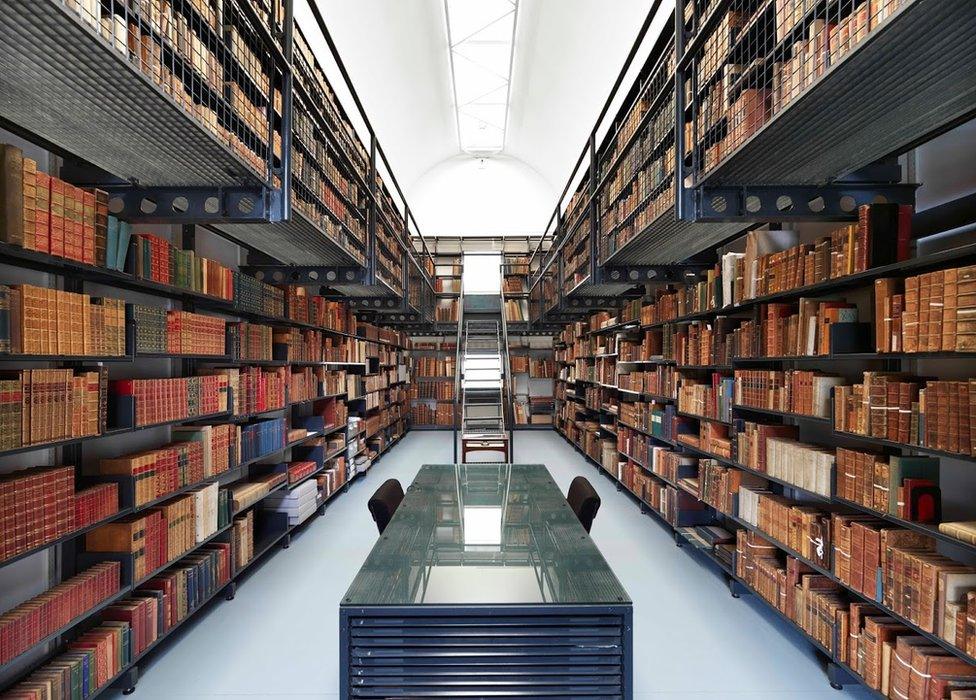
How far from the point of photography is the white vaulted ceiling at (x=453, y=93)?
698 centimetres

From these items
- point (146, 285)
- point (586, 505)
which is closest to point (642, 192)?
point (586, 505)

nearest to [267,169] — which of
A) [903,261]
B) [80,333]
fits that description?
[80,333]

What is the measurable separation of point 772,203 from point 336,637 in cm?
316

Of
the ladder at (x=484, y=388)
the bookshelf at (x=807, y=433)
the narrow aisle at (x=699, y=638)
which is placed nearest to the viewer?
the bookshelf at (x=807, y=433)

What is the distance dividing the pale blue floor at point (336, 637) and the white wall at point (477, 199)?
9175 millimetres

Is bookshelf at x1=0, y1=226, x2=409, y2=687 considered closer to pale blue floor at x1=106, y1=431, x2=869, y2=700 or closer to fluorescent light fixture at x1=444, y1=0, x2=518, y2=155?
pale blue floor at x1=106, y1=431, x2=869, y2=700

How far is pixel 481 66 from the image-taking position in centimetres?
938

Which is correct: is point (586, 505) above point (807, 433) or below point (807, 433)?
below

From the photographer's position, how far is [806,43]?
192 centimetres

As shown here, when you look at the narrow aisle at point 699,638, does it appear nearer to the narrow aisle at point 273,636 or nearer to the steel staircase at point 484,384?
the narrow aisle at point 273,636

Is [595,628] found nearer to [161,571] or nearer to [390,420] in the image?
[161,571]

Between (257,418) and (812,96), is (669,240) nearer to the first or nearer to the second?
(812,96)

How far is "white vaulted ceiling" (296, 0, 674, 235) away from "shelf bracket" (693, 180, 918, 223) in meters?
4.17

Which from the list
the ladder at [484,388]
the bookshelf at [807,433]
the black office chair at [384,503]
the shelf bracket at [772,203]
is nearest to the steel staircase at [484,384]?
the ladder at [484,388]
